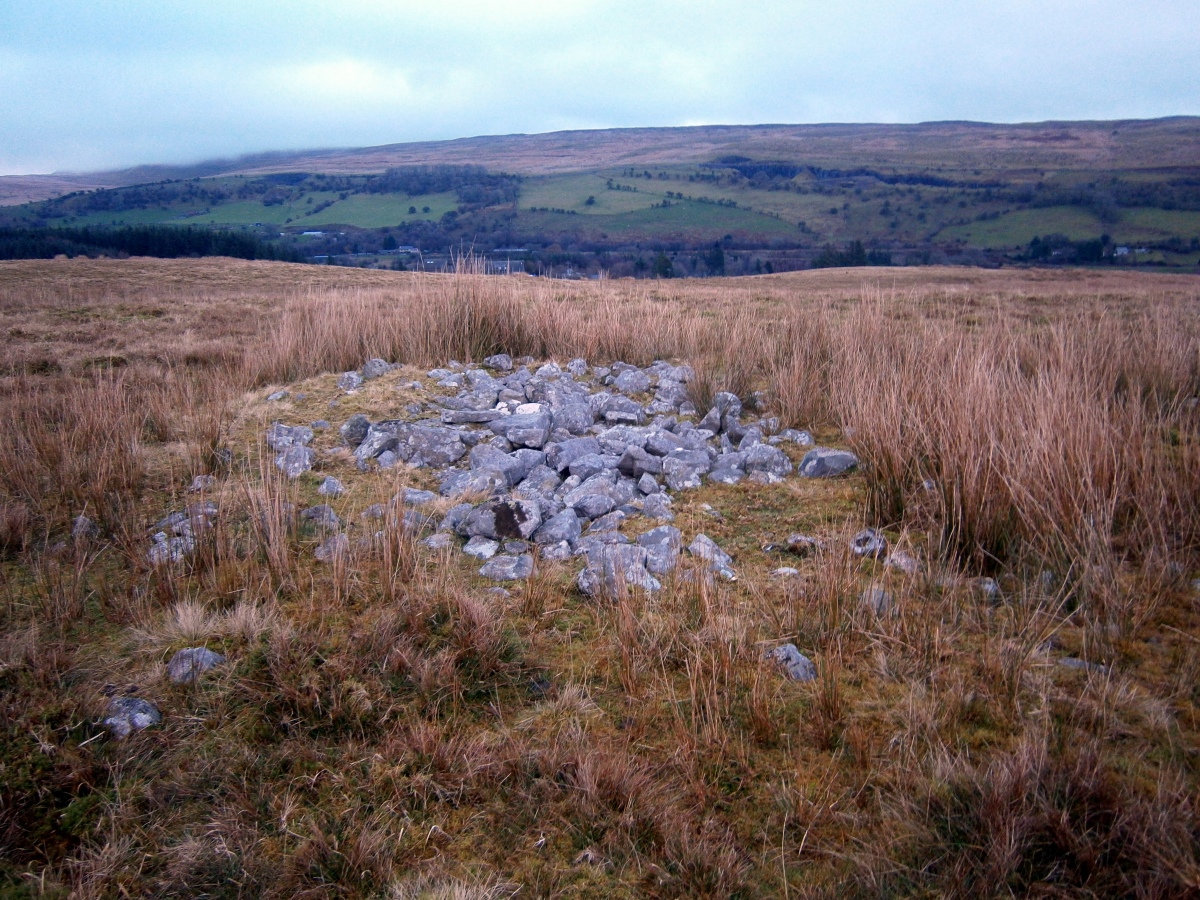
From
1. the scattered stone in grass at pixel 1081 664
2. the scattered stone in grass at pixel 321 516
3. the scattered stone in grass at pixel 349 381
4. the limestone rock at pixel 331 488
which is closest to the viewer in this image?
the scattered stone in grass at pixel 1081 664

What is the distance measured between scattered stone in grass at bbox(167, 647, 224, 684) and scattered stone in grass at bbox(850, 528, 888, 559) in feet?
8.28

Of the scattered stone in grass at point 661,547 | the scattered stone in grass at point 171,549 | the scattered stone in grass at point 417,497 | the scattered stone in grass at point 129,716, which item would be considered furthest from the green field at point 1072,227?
the scattered stone in grass at point 129,716

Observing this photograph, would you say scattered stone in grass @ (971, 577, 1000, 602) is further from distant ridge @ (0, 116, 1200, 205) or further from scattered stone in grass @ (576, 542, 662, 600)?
distant ridge @ (0, 116, 1200, 205)

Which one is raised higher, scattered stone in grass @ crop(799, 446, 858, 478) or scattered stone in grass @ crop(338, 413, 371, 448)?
scattered stone in grass @ crop(338, 413, 371, 448)

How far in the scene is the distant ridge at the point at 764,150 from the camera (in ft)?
351

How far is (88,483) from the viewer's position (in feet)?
12.6

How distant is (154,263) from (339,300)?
26.9m

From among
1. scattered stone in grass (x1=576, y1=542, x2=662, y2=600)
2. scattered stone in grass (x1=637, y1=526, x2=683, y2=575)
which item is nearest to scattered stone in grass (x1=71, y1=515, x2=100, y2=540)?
scattered stone in grass (x1=576, y1=542, x2=662, y2=600)

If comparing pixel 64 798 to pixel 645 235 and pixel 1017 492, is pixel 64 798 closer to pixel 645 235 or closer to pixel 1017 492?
pixel 1017 492

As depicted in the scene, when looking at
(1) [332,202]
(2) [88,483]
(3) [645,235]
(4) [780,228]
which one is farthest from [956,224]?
(2) [88,483]

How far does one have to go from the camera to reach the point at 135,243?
137ft

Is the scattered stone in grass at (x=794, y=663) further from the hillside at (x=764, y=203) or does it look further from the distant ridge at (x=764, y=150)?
the distant ridge at (x=764, y=150)

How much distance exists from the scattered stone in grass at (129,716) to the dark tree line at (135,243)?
4576 cm

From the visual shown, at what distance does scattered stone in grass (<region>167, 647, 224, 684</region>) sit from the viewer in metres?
2.29
